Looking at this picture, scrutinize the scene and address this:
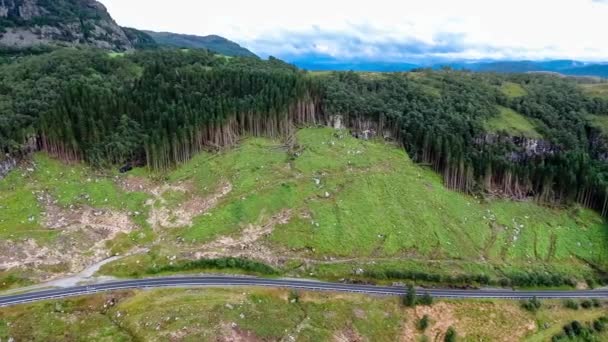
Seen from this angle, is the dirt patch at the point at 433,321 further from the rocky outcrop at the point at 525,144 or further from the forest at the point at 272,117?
the rocky outcrop at the point at 525,144

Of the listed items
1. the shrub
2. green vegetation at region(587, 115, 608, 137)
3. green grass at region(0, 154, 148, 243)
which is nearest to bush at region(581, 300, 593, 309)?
the shrub

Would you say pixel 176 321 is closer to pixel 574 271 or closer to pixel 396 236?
pixel 396 236

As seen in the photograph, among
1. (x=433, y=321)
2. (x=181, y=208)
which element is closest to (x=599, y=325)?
(x=433, y=321)

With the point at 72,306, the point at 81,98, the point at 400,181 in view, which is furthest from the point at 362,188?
the point at 81,98

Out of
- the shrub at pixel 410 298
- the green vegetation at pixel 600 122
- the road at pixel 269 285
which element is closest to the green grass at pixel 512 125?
the green vegetation at pixel 600 122

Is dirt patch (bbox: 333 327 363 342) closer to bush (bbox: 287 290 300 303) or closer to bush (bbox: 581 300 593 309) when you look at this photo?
bush (bbox: 287 290 300 303)

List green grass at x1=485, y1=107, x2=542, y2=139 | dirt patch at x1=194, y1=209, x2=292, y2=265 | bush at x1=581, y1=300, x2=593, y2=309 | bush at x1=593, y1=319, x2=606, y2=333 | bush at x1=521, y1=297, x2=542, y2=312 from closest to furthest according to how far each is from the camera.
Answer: bush at x1=593, y1=319, x2=606, y2=333 → bush at x1=521, y1=297, x2=542, y2=312 → bush at x1=581, y1=300, x2=593, y2=309 → dirt patch at x1=194, y1=209, x2=292, y2=265 → green grass at x1=485, y1=107, x2=542, y2=139
